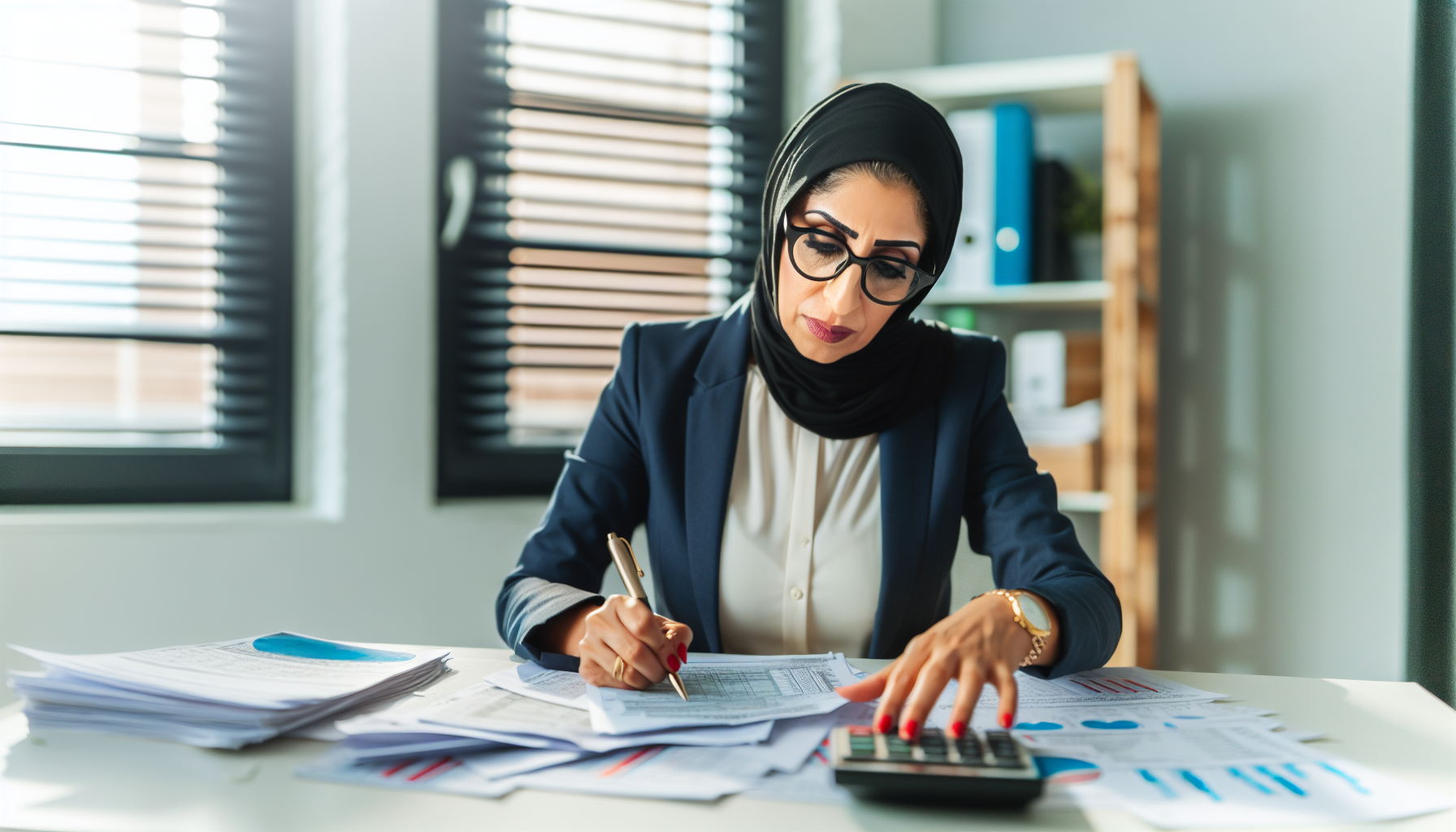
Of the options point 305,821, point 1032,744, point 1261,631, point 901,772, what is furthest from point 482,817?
point 1261,631

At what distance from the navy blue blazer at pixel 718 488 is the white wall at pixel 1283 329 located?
3.93 ft

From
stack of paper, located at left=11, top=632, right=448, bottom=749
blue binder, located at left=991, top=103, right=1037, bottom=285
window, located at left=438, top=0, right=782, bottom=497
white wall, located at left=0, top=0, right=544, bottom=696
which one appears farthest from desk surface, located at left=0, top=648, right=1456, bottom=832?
blue binder, located at left=991, top=103, right=1037, bottom=285

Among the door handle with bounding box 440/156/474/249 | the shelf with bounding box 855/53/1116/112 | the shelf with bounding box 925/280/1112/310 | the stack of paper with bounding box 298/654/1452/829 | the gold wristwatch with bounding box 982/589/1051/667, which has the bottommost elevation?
the stack of paper with bounding box 298/654/1452/829

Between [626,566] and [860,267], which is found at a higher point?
[860,267]

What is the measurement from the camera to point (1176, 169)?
2.25 meters

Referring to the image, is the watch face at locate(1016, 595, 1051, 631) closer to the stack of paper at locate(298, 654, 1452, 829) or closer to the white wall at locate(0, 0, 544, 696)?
the stack of paper at locate(298, 654, 1452, 829)

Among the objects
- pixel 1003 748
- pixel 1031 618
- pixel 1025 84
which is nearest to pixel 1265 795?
pixel 1003 748

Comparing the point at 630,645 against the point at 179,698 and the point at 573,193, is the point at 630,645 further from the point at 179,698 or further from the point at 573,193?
the point at 573,193

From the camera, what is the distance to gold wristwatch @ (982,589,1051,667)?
87 cm

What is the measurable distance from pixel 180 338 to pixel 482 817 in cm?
163

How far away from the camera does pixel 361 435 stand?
185 centimetres

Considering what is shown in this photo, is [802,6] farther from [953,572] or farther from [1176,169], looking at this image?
[953,572]

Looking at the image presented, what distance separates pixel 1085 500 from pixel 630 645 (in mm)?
1458

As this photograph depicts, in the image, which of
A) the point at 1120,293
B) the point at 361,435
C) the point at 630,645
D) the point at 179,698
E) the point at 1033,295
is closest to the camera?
the point at 179,698
